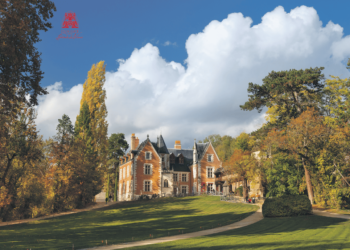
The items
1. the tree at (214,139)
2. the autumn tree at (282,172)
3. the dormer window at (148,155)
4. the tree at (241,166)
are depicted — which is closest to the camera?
the autumn tree at (282,172)

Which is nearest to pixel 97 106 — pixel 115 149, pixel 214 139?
pixel 115 149

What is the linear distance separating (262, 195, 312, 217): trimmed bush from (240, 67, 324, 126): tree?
1448cm

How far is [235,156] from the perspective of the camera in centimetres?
4469

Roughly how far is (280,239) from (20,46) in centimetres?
1755

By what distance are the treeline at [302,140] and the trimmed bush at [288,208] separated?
617cm

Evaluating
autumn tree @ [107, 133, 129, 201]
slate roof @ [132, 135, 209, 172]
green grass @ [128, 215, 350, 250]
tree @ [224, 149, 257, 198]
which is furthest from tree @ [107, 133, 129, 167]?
green grass @ [128, 215, 350, 250]

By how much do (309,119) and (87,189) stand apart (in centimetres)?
3053

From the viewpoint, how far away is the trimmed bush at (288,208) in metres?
27.0

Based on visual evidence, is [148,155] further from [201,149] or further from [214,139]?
[214,139]

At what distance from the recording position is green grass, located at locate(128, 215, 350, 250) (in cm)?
1427

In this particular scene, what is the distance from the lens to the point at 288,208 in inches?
1071

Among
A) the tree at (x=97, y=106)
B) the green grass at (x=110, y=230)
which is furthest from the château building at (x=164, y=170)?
the green grass at (x=110, y=230)

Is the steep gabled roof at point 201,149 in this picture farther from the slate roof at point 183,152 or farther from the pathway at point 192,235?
the pathway at point 192,235

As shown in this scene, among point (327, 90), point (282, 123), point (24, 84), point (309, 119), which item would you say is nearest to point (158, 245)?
point (24, 84)
